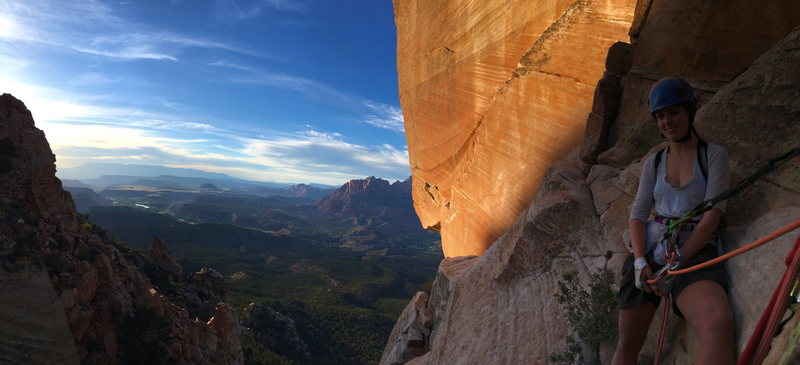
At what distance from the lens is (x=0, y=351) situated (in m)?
19.6

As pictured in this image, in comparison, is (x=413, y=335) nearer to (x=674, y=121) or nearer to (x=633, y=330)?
(x=633, y=330)

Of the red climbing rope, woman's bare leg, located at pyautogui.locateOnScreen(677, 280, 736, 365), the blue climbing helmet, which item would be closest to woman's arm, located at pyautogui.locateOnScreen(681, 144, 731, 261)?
woman's bare leg, located at pyautogui.locateOnScreen(677, 280, 736, 365)

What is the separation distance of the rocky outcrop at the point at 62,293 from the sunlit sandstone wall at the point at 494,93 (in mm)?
23567

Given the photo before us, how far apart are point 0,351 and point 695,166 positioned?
31006 millimetres

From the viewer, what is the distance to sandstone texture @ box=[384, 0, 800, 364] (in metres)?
3.65

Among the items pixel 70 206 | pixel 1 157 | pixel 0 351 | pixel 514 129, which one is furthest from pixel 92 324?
pixel 514 129

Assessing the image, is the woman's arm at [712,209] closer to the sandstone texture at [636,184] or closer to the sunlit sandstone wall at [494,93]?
the sandstone texture at [636,184]

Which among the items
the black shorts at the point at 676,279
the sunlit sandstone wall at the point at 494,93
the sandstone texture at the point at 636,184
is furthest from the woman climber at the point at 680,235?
the sunlit sandstone wall at the point at 494,93

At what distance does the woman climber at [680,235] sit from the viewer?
290cm

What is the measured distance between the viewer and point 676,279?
10.7 ft

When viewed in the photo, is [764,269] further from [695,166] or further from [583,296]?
[583,296]

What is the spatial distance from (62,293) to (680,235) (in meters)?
31.1

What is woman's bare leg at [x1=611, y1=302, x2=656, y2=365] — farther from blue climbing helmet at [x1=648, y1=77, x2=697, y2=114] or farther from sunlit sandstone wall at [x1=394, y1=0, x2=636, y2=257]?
sunlit sandstone wall at [x1=394, y1=0, x2=636, y2=257]

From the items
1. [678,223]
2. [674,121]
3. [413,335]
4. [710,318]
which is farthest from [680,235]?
[413,335]
